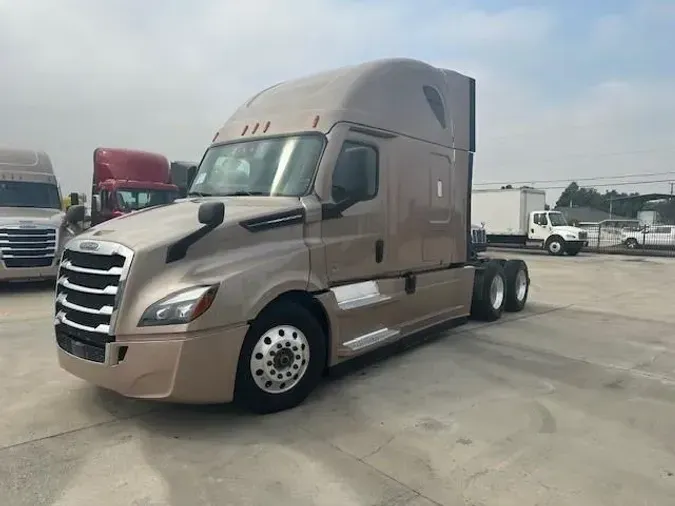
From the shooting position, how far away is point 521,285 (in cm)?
995

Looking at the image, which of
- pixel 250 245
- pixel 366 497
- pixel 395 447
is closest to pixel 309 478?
pixel 366 497

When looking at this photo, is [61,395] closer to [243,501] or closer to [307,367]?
[307,367]

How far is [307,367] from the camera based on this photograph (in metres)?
4.91

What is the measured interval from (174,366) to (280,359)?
0.94 metres

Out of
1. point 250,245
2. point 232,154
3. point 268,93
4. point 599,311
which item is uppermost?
point 268,93

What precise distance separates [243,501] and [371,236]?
10.1ft

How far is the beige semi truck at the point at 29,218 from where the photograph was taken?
37.3ft

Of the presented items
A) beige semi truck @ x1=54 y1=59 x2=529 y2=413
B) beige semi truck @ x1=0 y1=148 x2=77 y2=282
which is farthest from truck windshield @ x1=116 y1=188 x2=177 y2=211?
beige semi truck @ x1=54 y1=59 x2=529 y2=413

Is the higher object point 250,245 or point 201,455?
point 250,245

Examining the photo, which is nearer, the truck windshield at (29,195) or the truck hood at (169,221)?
the truck hood at (169,221)

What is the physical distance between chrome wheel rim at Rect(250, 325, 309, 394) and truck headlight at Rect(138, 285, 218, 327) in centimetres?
68

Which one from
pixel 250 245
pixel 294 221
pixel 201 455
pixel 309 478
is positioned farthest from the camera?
pixel 294 221

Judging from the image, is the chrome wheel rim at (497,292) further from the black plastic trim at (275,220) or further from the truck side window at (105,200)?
the truck side window at (105,200)

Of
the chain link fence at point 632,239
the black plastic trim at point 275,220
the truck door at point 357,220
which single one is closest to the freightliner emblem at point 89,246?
the black plastic trim at point 275,220
